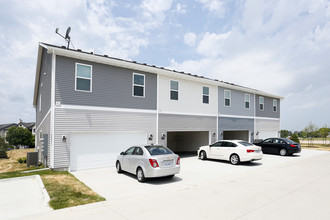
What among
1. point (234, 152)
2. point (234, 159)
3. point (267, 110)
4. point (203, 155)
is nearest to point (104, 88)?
point (203, 155)

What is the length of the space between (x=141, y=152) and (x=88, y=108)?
4.48 meters

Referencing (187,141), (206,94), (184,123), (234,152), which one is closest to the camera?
(234,152)

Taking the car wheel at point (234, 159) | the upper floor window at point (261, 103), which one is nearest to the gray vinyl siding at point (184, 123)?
the car wheel at point (234, 159)

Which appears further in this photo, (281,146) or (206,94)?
(206,94)

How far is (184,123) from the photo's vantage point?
15.6m

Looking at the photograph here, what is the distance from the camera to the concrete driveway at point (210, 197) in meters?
5.04

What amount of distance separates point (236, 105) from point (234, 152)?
8.69 m

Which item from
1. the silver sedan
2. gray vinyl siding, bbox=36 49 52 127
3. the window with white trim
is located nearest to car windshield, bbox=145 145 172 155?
the silver sedan

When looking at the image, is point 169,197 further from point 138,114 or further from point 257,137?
point 257,137

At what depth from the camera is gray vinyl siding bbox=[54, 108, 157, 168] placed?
1030 cm

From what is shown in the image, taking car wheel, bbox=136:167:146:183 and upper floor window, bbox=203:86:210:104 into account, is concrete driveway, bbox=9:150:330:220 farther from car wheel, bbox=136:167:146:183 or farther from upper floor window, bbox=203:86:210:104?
upper floor window, bbox=203:86:210:104

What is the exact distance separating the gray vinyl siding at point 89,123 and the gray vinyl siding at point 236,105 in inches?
300

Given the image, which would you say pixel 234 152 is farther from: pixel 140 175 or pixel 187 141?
pixel 187 141

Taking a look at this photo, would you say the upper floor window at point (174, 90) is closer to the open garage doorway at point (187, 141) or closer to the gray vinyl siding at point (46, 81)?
the open garage doorway at point (187, 141)
